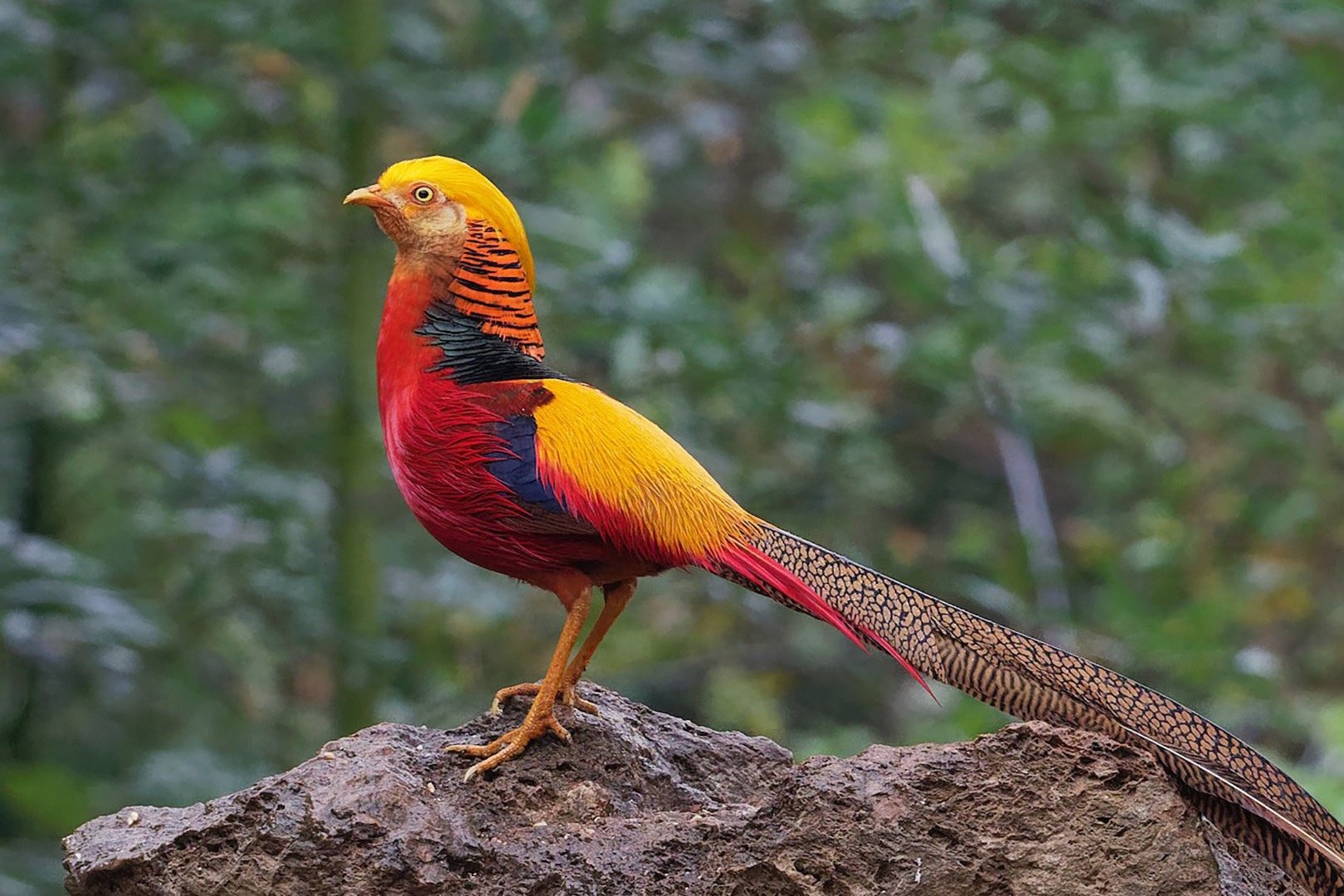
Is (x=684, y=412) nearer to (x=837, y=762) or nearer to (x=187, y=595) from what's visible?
(x=187, y=595)

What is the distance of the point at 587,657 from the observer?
3.32 meters

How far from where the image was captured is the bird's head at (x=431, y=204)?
323 cm

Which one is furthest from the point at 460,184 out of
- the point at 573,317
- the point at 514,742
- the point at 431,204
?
the point at 573,317

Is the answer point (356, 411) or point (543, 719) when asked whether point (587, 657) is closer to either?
point (543, 719)

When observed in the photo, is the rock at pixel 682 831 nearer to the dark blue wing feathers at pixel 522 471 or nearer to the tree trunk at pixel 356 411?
the dark blue wing feathers at pixel 522 471

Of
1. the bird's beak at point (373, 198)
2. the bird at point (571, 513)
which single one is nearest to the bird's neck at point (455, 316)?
the bird at point (571, 513)

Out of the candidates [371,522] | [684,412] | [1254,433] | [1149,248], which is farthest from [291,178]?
[1254,433]

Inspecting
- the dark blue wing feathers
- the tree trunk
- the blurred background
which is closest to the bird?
the dark blue wing feathers

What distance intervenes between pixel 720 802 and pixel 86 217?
135 inches

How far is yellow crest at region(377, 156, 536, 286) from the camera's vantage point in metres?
3.23

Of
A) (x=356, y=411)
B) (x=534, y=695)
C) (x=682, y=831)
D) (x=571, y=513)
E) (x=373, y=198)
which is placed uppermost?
(x=373, y=198)

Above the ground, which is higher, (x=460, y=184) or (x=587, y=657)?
(x=460, y=184)

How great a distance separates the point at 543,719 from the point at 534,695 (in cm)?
25

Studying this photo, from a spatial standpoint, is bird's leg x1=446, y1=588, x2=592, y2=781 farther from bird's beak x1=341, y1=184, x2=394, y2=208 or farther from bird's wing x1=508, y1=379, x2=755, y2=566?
bird's beak x1=341, y1=184, x2=394, y2=208
